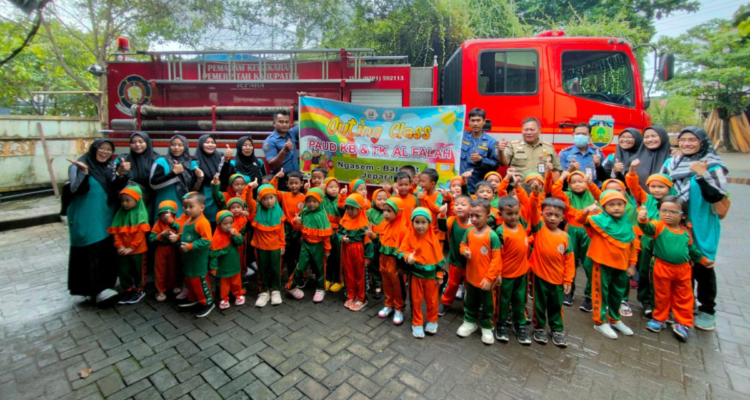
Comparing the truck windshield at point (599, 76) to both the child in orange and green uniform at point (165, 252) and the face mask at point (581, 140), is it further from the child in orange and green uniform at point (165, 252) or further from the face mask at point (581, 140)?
the child in orange and green uniform at point (165, 252)

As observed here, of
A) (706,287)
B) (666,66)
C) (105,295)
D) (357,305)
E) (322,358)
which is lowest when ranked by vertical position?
(322,358)

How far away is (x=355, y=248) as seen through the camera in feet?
12.3

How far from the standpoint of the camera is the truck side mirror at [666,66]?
5.12 meters

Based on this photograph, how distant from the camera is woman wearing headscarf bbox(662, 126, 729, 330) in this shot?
3166 millimetres

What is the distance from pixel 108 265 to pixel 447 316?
3410 mm

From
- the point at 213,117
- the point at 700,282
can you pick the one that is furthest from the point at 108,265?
the point at 700,282

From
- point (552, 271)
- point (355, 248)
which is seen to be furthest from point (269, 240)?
point (552, 271)

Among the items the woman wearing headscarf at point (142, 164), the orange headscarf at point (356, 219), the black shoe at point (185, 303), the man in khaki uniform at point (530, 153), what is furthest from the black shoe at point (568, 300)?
the woman wearing headscarf at point (142, 164)

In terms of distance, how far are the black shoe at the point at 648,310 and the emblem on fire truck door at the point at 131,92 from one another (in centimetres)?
700

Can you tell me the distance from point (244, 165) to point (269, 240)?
110 cm

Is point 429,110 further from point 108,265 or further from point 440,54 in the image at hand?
point 440,54

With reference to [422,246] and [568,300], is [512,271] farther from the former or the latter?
[568,300]

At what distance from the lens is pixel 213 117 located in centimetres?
543

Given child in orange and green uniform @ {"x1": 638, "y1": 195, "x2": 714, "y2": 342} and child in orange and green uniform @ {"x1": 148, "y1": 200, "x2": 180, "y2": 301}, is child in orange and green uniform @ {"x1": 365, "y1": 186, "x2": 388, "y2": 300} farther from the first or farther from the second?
child in orange and green uniform @ {"x1": 638, "y1": 195, "x2": 714, "y2": 342}
